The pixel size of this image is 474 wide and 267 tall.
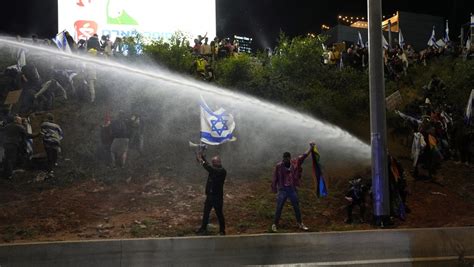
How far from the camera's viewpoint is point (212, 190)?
1120 cm

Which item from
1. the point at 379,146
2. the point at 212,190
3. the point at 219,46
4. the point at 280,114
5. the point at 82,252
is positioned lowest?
the point at 82,252

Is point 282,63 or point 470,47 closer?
point 282,63

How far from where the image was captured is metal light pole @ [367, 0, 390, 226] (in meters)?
11.9

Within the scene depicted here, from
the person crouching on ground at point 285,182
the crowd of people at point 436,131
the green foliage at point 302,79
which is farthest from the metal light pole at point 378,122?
the green foliage at point 302,79

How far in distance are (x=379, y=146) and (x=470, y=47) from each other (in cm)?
1919

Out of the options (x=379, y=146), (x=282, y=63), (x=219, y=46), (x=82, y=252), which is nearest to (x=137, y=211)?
(x=82, y=252)

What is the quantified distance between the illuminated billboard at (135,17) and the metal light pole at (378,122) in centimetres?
1665

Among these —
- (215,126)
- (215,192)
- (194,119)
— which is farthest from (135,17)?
(215,192)

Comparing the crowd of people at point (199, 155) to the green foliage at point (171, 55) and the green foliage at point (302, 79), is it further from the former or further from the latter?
the green foliage at point (302, 79)

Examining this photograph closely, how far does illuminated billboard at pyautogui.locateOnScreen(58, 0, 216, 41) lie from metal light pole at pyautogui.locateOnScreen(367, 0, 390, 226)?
16.6 meters

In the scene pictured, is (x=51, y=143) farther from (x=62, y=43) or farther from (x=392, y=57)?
(x=392, y=57)

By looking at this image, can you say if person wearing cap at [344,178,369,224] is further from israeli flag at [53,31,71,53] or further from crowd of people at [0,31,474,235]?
israeli flag at [53,31,71,53]

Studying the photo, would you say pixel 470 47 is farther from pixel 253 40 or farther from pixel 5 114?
pixel 253 40

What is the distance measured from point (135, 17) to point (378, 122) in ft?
64.7
